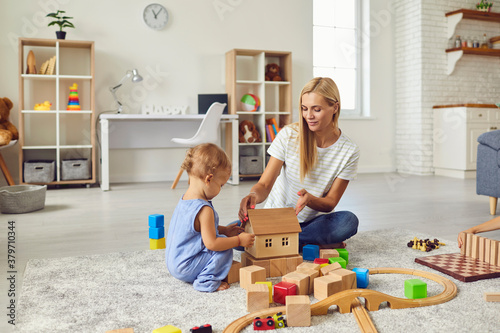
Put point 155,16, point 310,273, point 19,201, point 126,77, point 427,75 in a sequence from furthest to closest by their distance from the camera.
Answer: point 427,75 → point 155,16 → point 126,77 → point 19,201 → point 310,273

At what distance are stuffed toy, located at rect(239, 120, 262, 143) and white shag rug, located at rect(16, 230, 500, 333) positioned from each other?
125 inches

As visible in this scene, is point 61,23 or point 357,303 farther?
point 61,23

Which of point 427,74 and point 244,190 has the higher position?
point 427,74

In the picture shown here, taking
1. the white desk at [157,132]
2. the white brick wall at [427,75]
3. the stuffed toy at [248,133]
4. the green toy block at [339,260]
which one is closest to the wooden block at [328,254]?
the green toy block at [339,260]

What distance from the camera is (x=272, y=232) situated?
1.64 m

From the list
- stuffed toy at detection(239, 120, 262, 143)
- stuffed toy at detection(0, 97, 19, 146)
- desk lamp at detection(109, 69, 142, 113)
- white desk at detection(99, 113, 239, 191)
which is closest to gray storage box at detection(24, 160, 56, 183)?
stuffed toy at detection(0, 97, 19, 146)

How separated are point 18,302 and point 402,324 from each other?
43.1 inches

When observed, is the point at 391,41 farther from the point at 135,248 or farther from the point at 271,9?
the point at 135,248

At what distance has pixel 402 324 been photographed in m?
1.22

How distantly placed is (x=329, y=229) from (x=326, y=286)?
1.92ft

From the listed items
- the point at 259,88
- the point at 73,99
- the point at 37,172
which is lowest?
the point at 37,172

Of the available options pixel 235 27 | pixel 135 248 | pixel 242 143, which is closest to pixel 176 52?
pixel 235 27

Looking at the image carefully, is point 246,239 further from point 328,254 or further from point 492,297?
point 492,297

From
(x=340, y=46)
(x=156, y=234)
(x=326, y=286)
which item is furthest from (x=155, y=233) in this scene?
(x=340, y=46)
